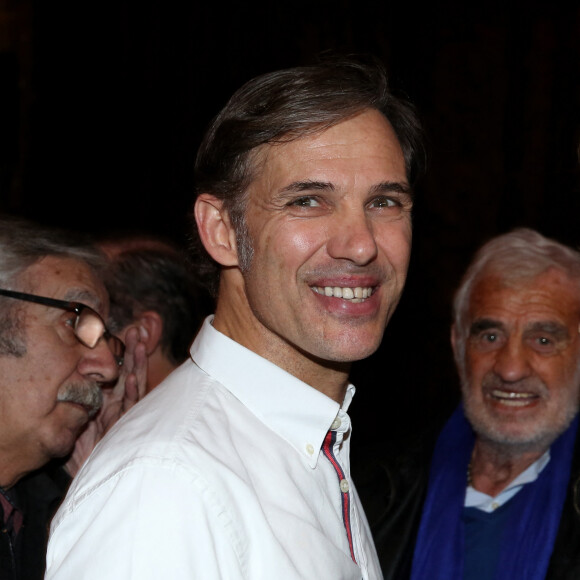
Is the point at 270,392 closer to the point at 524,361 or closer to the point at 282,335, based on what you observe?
the point at 282,335

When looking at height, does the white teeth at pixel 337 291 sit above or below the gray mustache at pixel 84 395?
above

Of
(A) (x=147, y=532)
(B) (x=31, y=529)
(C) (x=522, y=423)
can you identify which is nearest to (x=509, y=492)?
(C) (x=522, y=423)

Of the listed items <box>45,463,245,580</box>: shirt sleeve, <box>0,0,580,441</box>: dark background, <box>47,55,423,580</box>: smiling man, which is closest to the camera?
<box>45,463,245,580</box>: shirt sleeve

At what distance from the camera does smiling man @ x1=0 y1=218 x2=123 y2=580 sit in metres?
2.11

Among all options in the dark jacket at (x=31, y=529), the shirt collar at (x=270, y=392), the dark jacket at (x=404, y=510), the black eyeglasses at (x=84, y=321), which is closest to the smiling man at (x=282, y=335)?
the shirt collar at (x=270, y=392)

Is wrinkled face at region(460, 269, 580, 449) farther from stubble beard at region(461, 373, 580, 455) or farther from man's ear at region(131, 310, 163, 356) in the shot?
man's ear at region(131, 310, 163, 356)

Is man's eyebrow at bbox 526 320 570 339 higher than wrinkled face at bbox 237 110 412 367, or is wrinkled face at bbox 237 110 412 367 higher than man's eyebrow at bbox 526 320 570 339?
wrinkled face at bbox 237 110 412 367

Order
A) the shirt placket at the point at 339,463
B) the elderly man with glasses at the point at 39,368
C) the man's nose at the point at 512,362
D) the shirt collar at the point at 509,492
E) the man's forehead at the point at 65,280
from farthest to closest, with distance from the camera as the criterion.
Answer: the man's nose at the point at 512,362 → the shirt collar at the point at 509,492 → the man's forehead at the point at 65,280 → the elderly man with glasses at the point at 39,368 → the shirt placket at the point at 339,463

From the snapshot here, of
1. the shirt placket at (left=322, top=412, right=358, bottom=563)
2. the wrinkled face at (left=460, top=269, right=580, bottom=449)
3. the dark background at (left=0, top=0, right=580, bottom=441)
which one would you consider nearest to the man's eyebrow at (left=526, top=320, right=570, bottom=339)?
the wrinkled face at (left=460, top=269, right=580, bottom=449)

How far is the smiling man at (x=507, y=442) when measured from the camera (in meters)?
2.62

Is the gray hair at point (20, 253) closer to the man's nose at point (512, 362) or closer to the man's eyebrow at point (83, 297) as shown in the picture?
the man's eyebrow at point (83, 297)

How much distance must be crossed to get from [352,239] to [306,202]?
0.11 metres

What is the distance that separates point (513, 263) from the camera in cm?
314

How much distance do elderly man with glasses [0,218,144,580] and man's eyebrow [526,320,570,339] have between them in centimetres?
150
